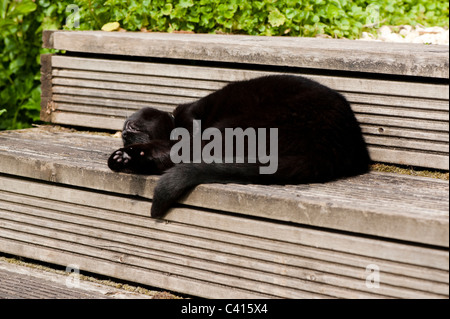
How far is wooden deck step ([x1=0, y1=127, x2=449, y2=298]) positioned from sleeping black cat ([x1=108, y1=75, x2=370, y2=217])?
0.06 meters

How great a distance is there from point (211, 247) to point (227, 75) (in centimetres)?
100

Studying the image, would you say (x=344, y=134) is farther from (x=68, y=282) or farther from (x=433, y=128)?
(x=68, y=282)

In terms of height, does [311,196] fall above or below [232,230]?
above

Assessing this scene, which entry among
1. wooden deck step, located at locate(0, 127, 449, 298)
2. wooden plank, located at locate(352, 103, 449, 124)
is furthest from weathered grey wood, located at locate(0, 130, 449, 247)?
wooden plank, located at locate(352, 103, 449, 124)

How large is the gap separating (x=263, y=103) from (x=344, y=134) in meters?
0.41

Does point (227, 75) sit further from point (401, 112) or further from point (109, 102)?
point (401, 112)

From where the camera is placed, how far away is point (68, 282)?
8.84ft

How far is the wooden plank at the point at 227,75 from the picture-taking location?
262 centimetres

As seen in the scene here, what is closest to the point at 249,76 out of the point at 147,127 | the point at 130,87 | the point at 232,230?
the point at 147,127

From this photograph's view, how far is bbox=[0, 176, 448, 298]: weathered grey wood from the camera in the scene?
2072mm

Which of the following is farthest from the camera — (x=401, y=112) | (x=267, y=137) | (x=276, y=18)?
(x=276, y=18)

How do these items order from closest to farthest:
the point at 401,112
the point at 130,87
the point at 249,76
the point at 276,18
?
1. the point at 401,112
2. the point at 249,76
3. the point at 130,87
4. the point at 276,18

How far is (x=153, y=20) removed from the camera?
3.95 metres
